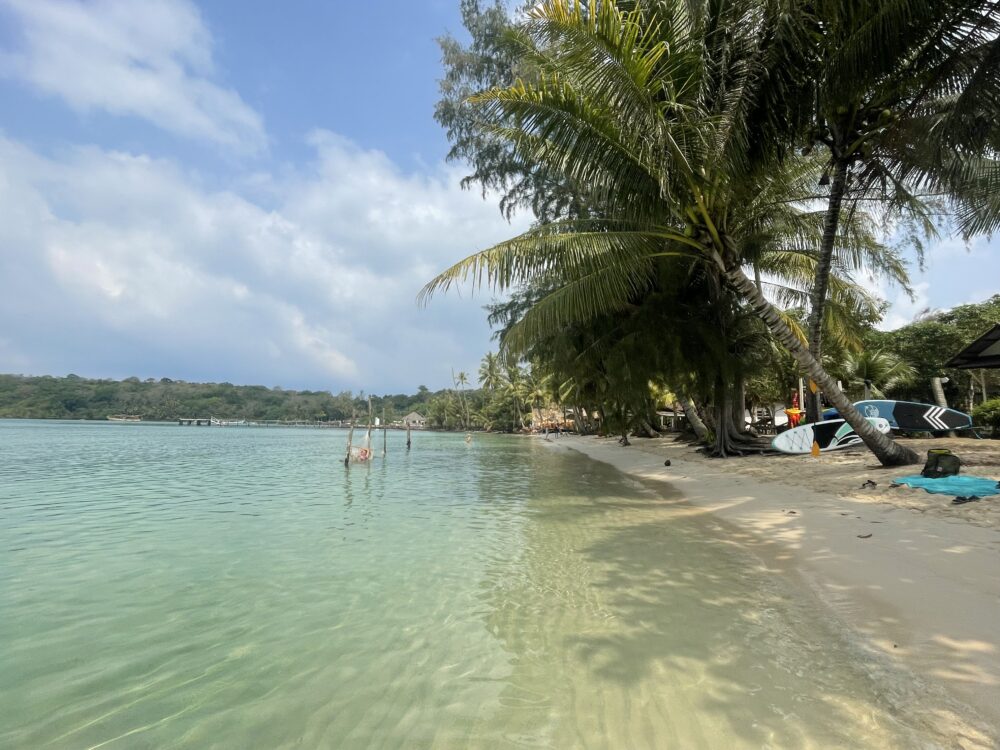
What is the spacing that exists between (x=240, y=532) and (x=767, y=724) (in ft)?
23.5

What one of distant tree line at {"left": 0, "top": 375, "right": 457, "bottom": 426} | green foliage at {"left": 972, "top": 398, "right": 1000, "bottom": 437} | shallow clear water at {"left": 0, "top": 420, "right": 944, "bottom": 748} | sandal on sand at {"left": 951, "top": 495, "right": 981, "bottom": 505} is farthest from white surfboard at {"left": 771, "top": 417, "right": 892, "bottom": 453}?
distant tree line at {"left": 0, "top": 375, "right": 457, "bottom": 426}

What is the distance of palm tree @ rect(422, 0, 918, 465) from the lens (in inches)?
282

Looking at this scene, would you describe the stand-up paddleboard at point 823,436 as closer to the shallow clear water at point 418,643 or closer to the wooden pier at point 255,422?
the shallow clear water at point 418,643

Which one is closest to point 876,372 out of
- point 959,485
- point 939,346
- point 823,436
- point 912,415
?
point 939,346

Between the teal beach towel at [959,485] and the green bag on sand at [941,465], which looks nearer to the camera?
the teal beach towel at [959,485]

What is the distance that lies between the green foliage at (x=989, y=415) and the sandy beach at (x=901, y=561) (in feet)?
23.0

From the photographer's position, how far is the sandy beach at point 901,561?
2.81 metres

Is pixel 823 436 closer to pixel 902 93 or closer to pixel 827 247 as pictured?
pixel 827 247

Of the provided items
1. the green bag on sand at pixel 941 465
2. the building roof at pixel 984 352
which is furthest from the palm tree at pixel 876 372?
the green bag on sand at pixel 941 465

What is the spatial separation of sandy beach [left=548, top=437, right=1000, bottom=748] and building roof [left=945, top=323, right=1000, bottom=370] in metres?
2.24

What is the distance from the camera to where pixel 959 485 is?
720 cm

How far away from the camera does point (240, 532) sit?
752 centimetres

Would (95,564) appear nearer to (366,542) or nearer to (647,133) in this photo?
(366,542)

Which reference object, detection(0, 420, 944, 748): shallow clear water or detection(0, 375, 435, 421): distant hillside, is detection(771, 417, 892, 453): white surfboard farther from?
detection(0, 375, 435, 421): distant hillside
